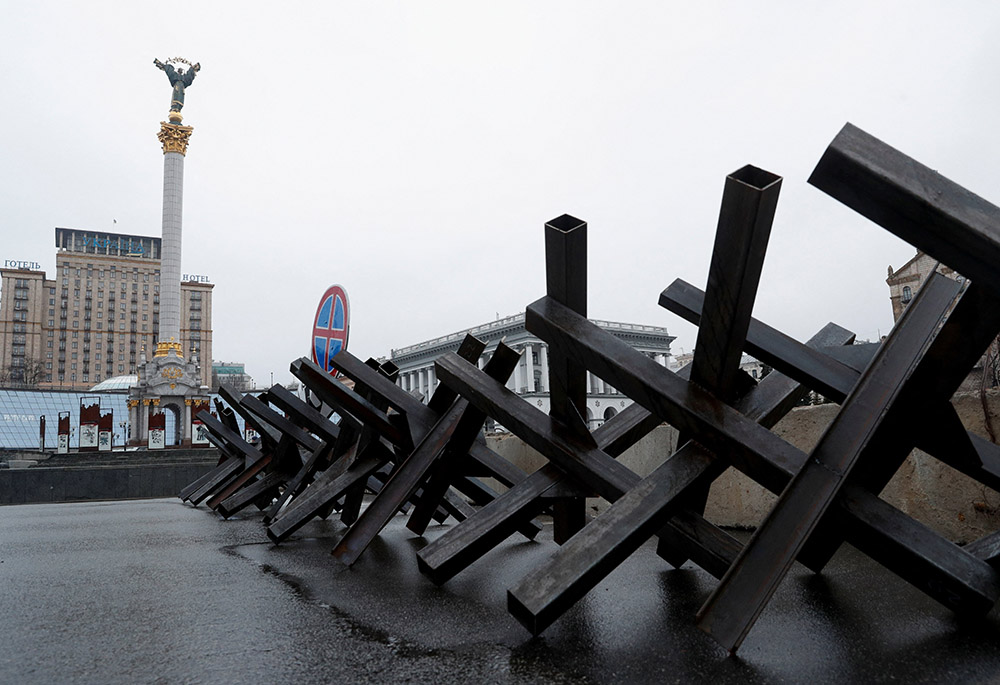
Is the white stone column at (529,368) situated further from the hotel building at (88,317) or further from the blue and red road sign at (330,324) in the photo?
the hotel building at (88,317)

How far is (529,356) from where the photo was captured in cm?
9662

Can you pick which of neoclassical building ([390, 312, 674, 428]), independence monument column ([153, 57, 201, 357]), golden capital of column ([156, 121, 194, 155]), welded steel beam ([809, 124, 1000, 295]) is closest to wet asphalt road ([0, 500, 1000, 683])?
welded steel beam ([809, 124, 1000, 295])

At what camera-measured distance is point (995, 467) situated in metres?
2.63

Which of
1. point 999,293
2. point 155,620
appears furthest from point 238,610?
point 999,293

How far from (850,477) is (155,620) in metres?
2.73

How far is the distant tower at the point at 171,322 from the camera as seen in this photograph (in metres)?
65.9

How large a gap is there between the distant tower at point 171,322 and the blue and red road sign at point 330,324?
4857 cm

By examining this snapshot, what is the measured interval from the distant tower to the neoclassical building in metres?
26.7

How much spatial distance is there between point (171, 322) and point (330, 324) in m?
52.1

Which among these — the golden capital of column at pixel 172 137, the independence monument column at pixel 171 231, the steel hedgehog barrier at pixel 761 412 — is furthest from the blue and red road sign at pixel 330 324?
the golden capital of column at pixel 172 137

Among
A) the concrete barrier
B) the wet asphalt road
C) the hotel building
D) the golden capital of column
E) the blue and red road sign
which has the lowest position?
the concrete barrier

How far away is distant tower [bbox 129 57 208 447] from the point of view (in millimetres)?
65875

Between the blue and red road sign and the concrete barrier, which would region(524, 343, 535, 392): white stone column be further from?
the concrete barrier

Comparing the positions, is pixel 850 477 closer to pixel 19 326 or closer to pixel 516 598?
pixel 516 598
